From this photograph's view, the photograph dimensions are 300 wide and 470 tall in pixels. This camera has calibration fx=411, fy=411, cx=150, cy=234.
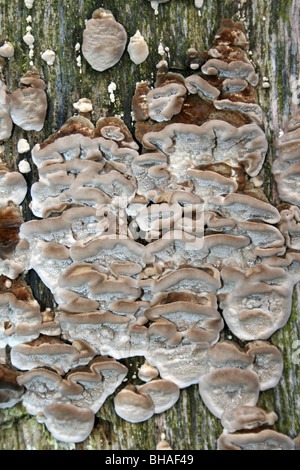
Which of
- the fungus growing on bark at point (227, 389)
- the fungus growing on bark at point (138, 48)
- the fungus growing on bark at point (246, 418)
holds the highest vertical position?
the fungus growing on bark at point (138, 48)

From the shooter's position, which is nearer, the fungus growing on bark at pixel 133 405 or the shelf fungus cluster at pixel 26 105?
the fungus growing on bark at pixel 133 405

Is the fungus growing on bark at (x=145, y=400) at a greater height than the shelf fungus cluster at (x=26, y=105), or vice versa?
the shelf fungus cluster at (x=26, y=105)

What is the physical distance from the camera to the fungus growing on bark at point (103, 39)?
2.02 m

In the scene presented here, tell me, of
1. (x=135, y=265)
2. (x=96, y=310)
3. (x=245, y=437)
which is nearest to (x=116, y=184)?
(x=135, y=265)

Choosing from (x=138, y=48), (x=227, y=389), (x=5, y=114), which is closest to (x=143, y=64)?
(x=138, y=48)

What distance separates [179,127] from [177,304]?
0.82m

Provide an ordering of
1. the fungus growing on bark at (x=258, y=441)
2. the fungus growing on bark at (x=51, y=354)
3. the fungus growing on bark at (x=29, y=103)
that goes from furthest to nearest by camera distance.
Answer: the fungus growing on bark at (x=29, y=103) → the fungus growing on bark at (x=51, y=354) → the fungus growing on bark at (x=258, y=441)

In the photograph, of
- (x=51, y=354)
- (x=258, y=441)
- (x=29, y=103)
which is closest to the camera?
(x=258, y=441)

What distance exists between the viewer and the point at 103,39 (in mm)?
2025

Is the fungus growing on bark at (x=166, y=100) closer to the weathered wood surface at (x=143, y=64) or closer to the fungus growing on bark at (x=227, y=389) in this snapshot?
the weathered wood surface at (x=143, y=64)

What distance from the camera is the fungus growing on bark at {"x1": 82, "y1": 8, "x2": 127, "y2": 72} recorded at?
202 cm

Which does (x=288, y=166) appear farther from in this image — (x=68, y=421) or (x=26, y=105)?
(x=68, y=421)

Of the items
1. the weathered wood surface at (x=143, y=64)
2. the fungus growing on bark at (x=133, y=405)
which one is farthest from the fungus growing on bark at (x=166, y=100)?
the fungus growing on bark at (x=133, y=405)

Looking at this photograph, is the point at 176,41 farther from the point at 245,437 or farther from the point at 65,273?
the point at 245,437
